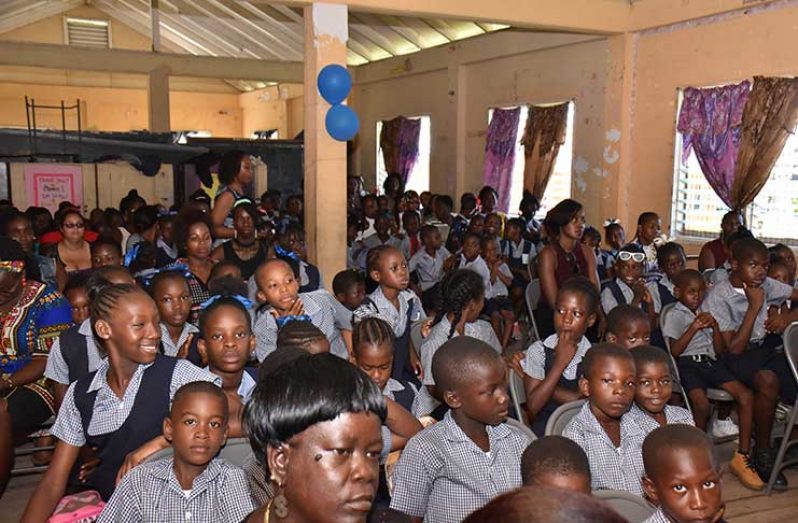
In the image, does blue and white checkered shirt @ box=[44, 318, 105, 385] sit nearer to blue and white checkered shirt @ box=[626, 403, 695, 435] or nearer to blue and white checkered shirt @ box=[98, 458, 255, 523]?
blue and white checkered shirt @ box=[98, 458, 255, 523]

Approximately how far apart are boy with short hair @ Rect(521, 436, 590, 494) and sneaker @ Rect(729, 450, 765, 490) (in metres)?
2.13

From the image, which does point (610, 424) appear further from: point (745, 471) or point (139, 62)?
point (139, 62)

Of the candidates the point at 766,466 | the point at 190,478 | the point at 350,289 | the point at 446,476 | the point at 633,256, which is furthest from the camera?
the point at 633,256

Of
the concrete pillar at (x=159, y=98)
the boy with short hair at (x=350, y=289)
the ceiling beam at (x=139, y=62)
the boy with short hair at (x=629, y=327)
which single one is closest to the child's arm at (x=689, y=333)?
the boy with short hair at (x=629, y=327)

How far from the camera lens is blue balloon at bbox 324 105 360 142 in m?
5.84

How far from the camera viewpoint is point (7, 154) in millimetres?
9789

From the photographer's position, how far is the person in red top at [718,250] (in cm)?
552

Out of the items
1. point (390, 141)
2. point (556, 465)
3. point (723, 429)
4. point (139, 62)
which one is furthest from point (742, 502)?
point (139, 62)

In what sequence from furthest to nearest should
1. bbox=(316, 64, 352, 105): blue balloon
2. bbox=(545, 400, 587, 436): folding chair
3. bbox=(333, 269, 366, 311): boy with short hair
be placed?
bbox=(316, 64, 352, 105): blue balloon → bbox=(333, 269, 366, 311): boy with short hair → bbox=(545, 400, 587, 436): folding chair

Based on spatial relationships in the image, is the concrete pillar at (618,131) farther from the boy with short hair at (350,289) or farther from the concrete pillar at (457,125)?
the boy with short hair at (350,289)

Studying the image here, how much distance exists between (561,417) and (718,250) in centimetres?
370

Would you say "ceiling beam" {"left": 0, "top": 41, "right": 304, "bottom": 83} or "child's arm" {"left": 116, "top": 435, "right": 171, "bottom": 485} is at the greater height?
"ceiling beam" {"left": 0, "top": 41, "right": 304, "bottom": 83}

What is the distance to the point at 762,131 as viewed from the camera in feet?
19.8

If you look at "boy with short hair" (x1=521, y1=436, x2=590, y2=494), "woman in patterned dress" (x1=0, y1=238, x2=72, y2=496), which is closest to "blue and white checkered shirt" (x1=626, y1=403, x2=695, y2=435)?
"boy with short hair" (x1=521, y1=436, x2=590, y2=494)
